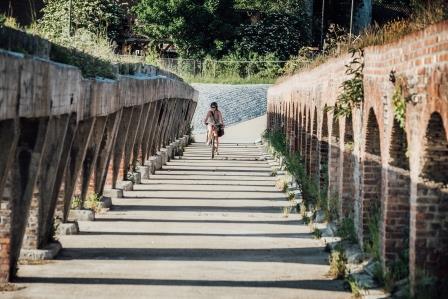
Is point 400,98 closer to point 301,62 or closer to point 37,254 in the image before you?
point 37,254

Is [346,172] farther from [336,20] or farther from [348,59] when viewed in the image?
[336,20]

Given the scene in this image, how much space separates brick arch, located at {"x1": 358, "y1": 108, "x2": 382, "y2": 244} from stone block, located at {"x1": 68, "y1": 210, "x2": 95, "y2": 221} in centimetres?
432

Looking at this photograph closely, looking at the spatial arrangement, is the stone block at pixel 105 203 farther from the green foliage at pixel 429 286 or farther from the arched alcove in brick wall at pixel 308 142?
the green foliage at pixel 429 286

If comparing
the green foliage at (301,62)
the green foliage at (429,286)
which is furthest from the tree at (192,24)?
the green foliage at (429,286)

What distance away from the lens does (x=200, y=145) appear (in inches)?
1645

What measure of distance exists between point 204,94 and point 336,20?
425 inches

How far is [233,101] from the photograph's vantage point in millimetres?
53844

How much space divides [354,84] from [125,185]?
7238 millimetres

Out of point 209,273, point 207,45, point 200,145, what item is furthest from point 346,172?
point 207,45

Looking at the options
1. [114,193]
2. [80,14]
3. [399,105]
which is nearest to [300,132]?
[114,193]

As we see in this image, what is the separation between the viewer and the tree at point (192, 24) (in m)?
59.3

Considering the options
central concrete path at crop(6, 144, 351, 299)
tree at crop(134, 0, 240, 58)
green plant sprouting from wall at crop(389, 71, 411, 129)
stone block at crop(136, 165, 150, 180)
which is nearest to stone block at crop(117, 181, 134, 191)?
central concrete path at crop(6, 144, 351, 299)

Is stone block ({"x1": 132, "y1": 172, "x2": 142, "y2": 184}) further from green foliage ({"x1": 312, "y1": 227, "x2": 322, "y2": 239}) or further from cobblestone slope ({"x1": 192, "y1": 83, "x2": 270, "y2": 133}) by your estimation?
cobblestone slope ({"x1": 192, "y1": 83, "x2": 270, "y2": 133})

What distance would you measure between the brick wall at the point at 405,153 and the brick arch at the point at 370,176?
1cm
